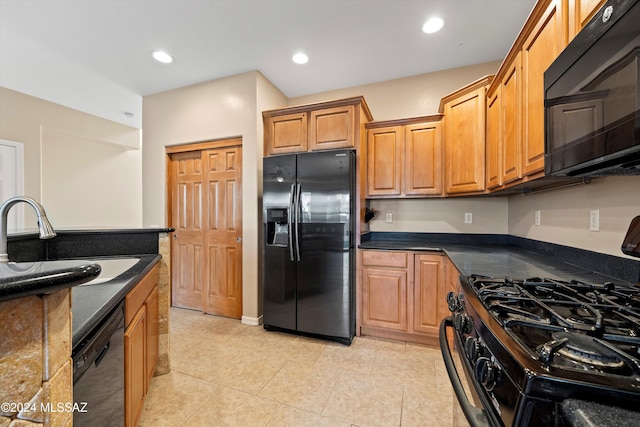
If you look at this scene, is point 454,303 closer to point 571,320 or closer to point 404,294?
point 571,320

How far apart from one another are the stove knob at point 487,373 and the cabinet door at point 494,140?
5.71 feet

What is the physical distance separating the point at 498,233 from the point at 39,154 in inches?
225

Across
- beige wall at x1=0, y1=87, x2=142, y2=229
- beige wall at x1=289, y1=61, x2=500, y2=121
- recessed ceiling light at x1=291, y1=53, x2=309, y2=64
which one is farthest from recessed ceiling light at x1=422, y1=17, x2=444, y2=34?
beige wall at x1=0, y1=87, x2=142, y2=229

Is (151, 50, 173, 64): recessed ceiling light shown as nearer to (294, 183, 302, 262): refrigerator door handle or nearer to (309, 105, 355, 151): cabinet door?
(309, 105, 355, 151): cabinet door

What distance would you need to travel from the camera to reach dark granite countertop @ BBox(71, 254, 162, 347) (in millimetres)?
739

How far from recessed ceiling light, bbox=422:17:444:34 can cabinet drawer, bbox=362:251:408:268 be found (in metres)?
1.98

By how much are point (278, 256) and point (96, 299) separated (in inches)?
68.7

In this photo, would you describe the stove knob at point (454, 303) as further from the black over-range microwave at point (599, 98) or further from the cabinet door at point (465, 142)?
the cabinet door at point (465, 142)

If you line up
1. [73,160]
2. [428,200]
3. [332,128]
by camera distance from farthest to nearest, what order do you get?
[73,160] < [428,200] < [332,128]

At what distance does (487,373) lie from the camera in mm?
633

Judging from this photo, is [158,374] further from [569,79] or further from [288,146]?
[569,79]

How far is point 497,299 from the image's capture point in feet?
3.00

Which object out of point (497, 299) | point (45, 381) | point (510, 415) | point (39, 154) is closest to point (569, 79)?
point (497, 299)

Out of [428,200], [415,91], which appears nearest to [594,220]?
[428,200]
